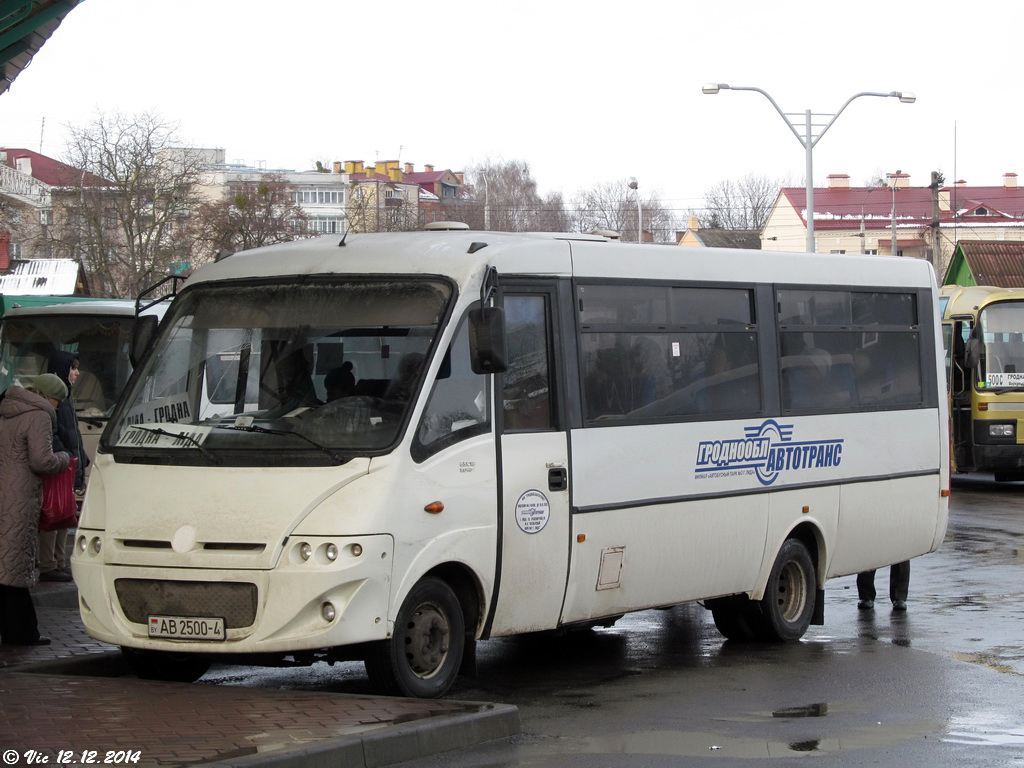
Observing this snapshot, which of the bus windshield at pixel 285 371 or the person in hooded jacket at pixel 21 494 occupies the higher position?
the bus windshield at pixel 285 371

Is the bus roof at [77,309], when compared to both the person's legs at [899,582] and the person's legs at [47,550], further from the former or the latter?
the person's legs at [899,582]

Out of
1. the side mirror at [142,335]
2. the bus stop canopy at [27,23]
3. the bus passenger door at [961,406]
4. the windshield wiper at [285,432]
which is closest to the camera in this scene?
the windshield wiper at [285,432]

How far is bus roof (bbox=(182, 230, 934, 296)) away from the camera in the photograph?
901cm

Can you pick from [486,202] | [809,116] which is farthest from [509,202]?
[809,116]

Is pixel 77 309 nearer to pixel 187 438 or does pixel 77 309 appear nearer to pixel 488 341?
pixel 187 438

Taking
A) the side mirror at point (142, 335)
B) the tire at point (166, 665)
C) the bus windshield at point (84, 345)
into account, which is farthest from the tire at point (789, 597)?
the bus windshield at point (84, 345)

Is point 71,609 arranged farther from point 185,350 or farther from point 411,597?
point 411,597

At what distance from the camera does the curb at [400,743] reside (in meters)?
6.61

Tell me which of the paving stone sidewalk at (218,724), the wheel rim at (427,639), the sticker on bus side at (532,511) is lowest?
the paving stone sidewalk at (218,724)

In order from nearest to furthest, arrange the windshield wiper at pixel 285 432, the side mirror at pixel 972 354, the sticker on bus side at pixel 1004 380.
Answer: the windshield wiper at pixel 285 432 < the side mirror at pixel 972 354 < the sticker on bus side at pixel 1004 380

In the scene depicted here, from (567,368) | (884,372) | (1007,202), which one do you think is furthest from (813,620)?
(1007,202)

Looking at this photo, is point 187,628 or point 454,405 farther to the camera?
point 454,405

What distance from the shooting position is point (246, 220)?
206ft

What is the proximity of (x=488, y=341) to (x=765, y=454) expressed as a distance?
325cm
